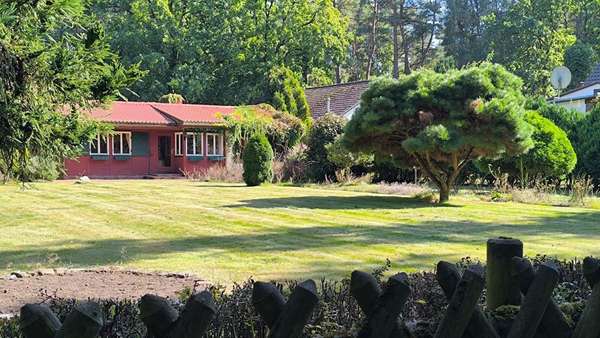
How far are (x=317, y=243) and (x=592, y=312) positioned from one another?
315 inches

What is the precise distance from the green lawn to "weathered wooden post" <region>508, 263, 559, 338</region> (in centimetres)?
534

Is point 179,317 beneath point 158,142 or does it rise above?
beneath

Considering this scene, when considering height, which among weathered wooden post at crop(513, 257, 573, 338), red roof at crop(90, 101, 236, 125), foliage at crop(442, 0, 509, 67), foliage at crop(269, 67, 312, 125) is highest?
foliage at crop(442, 0, 509, 67)

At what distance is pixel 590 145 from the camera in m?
22.0

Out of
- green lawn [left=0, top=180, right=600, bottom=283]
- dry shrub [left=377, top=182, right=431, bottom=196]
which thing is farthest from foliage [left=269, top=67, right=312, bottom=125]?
green lawn [left=0, top=180, right=600, bottom=283]

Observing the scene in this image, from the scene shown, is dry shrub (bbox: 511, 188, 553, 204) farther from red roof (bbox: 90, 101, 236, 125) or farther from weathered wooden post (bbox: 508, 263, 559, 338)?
red roof (bbox: 90, 101, 236, 125)

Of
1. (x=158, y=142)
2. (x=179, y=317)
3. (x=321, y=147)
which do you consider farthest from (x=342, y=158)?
(x=179, y=317)

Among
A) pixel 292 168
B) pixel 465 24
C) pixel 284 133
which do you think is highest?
pixel 465 24

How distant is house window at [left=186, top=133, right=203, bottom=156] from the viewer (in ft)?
118

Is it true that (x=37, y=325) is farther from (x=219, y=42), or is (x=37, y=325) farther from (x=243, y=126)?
(x=219, y=42)

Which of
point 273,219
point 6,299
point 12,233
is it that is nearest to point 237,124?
point 273,219

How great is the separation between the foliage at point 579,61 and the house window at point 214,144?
91.2 feet

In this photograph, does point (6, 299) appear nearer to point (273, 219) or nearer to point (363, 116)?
point (273, 219)

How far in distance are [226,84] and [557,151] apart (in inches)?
1124
